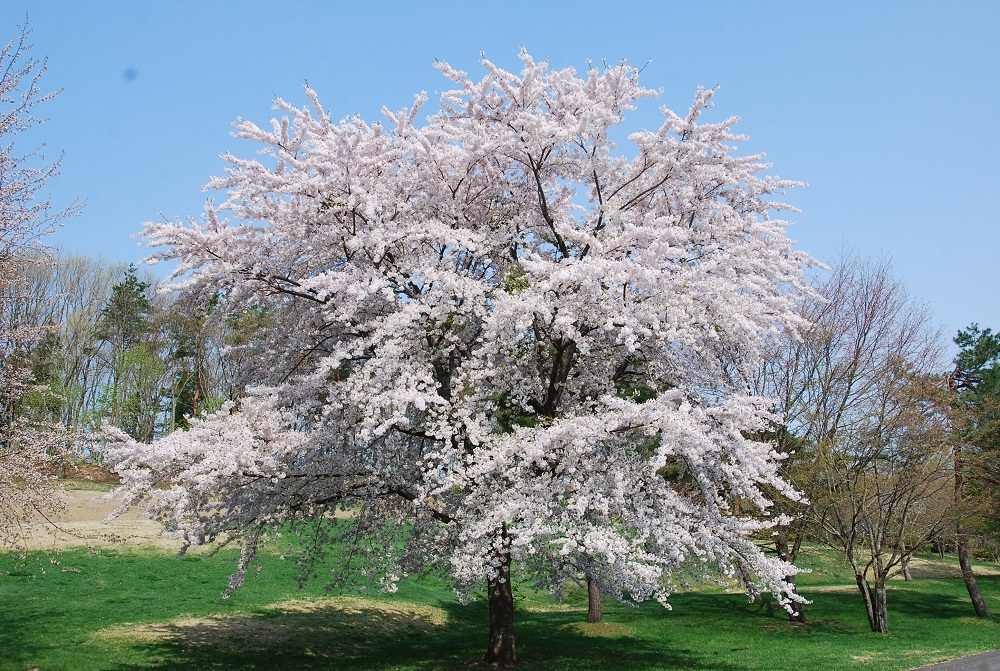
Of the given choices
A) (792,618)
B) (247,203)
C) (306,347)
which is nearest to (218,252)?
(247,203)

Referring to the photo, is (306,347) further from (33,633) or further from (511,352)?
(33,633)

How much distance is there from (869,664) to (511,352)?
9.83m

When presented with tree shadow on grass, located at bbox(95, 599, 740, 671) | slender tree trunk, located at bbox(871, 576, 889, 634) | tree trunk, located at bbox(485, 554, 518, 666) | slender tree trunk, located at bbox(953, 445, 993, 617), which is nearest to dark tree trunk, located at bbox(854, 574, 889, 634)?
slender tree trunk, located at bbox(871, 576, 889, 634)

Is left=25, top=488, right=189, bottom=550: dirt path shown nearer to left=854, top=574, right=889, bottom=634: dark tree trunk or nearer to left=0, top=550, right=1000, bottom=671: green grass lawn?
left=0, top=550, right=1000, bottom=671: green grass lawn

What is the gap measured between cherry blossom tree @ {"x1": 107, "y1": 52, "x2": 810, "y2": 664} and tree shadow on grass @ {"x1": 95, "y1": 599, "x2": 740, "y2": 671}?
205 cm

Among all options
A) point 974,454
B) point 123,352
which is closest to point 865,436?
point 974,454

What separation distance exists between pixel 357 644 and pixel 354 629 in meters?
1.40

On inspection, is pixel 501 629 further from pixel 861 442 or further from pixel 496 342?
pixel 861 442

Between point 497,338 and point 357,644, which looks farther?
point 357,644

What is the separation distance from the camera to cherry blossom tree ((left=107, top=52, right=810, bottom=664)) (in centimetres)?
1076

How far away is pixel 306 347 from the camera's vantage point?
1404 cm

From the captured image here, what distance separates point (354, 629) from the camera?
714 inches


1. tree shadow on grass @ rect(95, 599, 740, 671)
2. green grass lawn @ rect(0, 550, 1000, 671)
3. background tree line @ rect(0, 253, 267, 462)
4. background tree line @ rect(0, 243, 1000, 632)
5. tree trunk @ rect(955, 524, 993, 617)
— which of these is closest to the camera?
tree shadow on grass @ rect(95, 599, 740, 671)

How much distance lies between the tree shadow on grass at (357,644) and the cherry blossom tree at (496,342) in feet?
6.71
